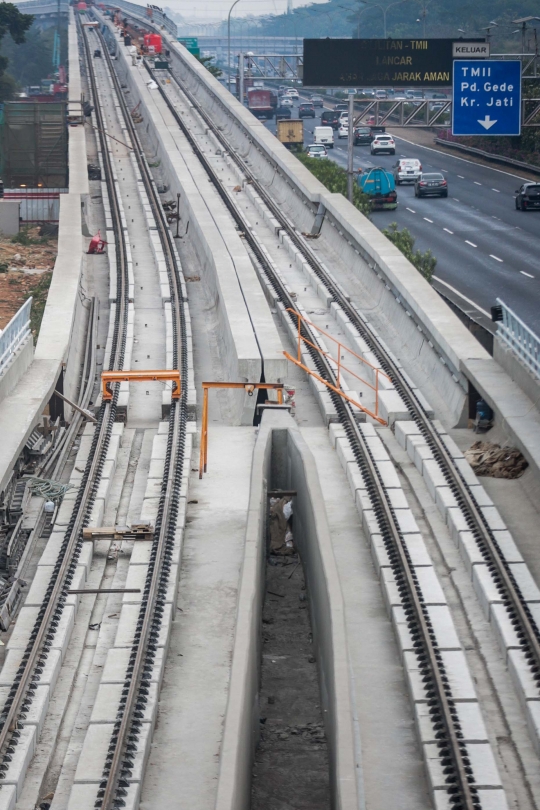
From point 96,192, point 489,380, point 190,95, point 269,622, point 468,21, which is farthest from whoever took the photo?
point 468,21

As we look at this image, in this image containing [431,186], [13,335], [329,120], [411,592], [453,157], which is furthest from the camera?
[329,120]

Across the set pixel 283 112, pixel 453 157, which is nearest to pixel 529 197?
pixel 453 157

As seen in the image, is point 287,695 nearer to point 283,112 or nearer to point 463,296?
point 463,296

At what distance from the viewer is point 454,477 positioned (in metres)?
18.3

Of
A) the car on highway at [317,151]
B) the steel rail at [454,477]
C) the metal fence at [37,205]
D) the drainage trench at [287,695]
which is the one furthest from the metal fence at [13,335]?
the car on highway at [317,151]

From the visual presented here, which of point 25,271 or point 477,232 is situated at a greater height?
→ point 477,232

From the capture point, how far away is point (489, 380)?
20.8 m

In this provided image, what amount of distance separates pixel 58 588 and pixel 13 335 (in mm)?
6259

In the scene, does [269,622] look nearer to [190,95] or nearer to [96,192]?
[96,192]

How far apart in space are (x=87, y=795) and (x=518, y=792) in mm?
3732

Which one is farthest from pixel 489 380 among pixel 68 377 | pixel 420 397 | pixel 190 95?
pixel 190 95

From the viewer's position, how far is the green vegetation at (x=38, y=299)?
102ft

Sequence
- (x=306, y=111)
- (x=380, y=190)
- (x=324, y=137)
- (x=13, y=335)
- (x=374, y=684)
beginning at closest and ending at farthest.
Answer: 1. (x=374, y=684)
2. (x=13, y=335)
3. (x=380, y=190)
4. (x=324, y=137)
5. (x=306, y=111)

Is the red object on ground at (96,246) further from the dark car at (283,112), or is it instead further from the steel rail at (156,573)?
the dark car at (283,112)
